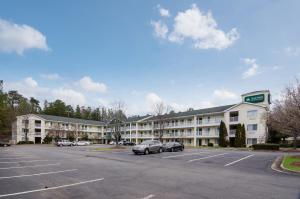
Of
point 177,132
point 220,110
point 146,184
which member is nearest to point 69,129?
point 177,132

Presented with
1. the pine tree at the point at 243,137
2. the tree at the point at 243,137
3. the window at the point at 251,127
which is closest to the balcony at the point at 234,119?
the window at the point at 251,127

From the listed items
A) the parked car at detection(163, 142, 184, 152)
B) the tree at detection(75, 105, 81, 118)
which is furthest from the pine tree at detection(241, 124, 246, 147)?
the tree at detection(75, 105, 81, 118)

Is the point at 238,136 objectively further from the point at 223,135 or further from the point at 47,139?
the point at 47,139

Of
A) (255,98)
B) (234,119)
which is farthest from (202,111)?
(255,98)

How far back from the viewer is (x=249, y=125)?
180ft

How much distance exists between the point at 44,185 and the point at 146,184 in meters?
3.67

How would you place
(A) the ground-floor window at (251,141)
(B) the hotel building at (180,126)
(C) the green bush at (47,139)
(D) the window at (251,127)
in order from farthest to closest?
(C) the green bush at (47,139) → (B) the hotel building at (180,126) → (D) the window at (251,127) → (A) the ground-floor window at (251,141)

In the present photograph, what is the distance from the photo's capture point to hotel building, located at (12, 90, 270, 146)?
5453cm

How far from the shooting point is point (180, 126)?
69.0 m

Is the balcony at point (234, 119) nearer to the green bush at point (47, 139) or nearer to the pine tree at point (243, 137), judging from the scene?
the pine tree at point (243, 137)

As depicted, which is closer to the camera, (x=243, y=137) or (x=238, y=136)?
(x=238, y=136)

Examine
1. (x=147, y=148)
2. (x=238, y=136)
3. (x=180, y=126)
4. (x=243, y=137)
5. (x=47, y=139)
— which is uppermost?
(x=180, y=126)

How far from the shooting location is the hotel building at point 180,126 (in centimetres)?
5453

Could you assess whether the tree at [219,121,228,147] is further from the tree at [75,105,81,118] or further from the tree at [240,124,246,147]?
the tree at [75,105,81,118]
